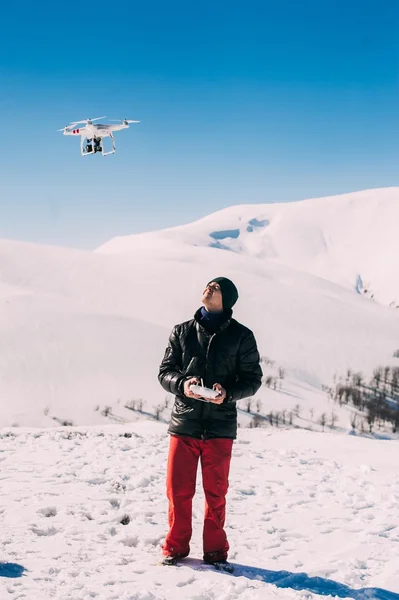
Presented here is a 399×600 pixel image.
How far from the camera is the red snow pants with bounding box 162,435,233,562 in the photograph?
5695 millimetres

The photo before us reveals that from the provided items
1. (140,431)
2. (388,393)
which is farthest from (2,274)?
(140,431)

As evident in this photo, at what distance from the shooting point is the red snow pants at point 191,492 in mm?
5695

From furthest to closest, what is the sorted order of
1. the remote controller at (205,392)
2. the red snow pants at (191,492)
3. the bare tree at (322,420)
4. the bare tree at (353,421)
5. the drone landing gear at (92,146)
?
the bare tree at (322,420)
the bare tree at (353,421)
the drone landing gear at (92,146)
the red snow pants at (191,492)
the remote controller at (205,392)

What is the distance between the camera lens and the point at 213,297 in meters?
5.80

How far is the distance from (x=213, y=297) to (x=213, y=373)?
887 millimetres

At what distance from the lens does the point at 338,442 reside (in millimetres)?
14297

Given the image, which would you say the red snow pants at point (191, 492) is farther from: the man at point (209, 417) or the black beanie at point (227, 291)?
the black beanie at point (227, 291)

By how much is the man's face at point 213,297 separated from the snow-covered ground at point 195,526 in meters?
2.93

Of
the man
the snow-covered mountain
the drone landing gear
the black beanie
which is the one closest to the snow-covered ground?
the man

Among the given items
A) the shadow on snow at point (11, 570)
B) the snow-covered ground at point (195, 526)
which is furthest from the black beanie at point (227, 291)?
the shadow on snow at point (11, 570)

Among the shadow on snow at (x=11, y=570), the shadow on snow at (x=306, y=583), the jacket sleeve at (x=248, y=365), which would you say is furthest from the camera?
the jacket sleeve at (x=248, y=365)

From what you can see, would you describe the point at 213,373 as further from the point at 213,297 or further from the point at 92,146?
the point at 92,146

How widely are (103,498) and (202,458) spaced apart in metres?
2.96

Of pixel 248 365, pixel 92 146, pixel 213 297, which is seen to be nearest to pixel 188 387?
pixel 248 365
